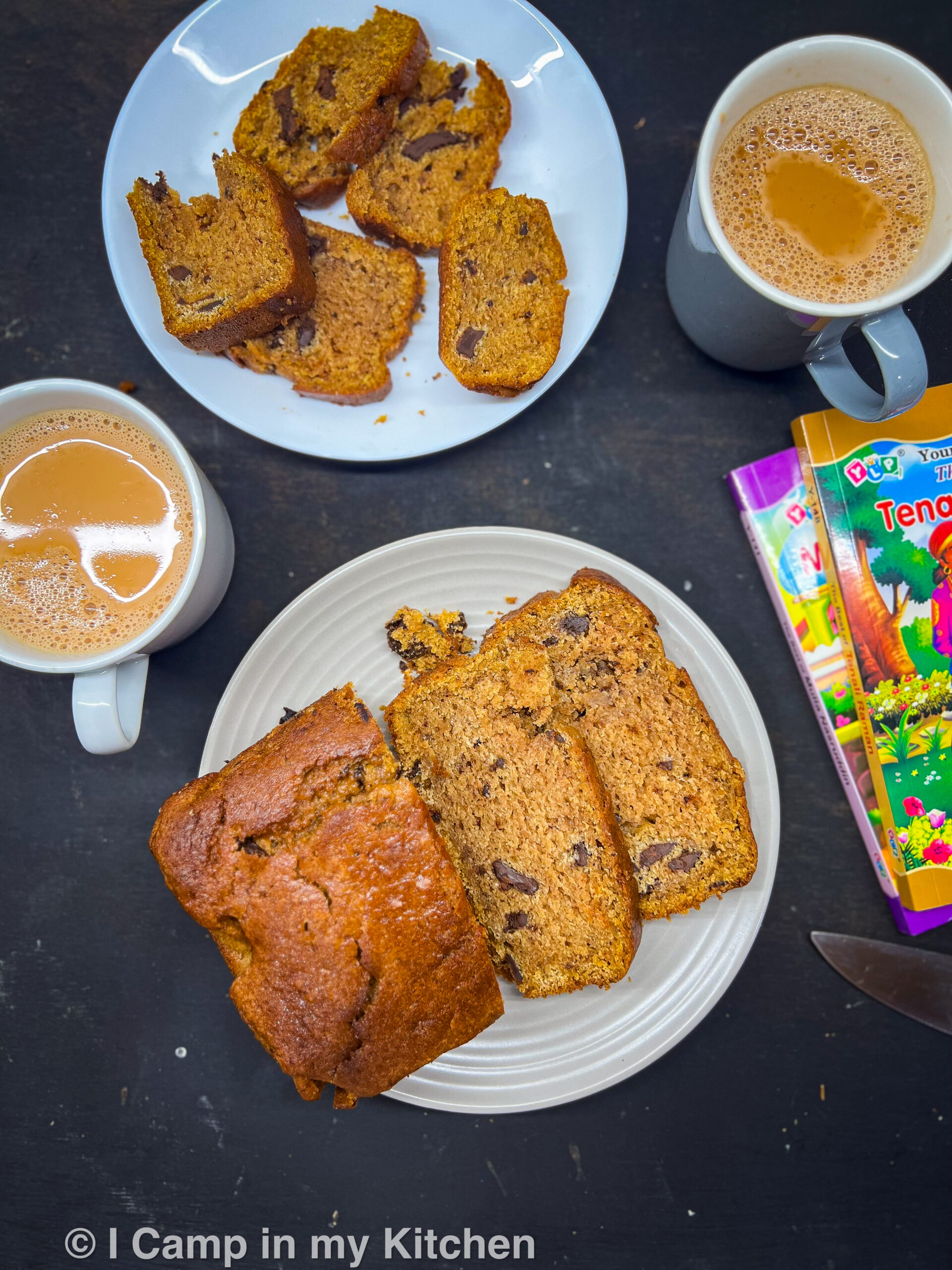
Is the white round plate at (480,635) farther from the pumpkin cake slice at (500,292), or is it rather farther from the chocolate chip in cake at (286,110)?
the chocolate chip in cake at (286,110)

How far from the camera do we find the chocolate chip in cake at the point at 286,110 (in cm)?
163

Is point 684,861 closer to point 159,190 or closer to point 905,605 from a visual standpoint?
point 905,605

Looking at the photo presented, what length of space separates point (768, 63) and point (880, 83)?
228 millimetres

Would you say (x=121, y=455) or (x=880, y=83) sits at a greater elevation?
(x=880, y=83)

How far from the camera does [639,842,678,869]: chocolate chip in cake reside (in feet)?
4.99

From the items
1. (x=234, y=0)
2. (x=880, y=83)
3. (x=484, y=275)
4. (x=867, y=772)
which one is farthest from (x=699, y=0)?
(x=867, y=772)

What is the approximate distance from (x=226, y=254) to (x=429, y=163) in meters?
0.47

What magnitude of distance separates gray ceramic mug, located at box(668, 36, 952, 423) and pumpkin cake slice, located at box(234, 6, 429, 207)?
2.12 feet

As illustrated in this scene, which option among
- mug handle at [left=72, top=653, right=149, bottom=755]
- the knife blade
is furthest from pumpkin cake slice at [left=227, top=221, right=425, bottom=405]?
the knife blade

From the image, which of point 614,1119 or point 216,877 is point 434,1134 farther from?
point 216,877

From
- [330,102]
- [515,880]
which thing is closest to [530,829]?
[515,880]

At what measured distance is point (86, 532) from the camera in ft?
5.06

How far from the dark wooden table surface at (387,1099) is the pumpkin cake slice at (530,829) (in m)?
0.51

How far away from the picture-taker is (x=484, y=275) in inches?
64.9
